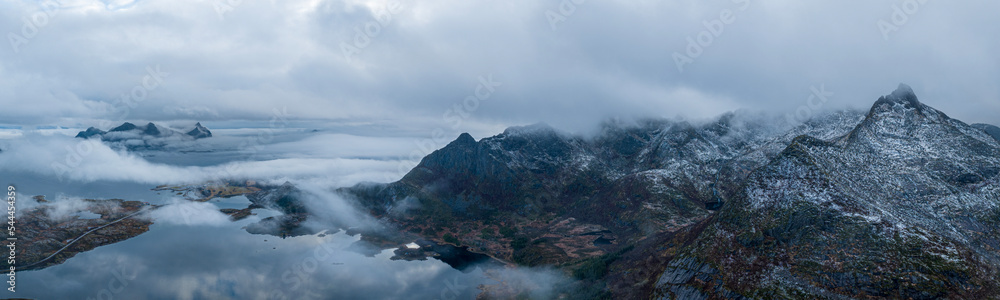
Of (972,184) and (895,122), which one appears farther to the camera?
(895,122)

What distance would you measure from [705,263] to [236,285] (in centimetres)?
20455

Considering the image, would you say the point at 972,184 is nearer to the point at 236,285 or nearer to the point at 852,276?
the point at 852,276

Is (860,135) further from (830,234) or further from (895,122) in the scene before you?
(830,234)

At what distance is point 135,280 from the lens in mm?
189000

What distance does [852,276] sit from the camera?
111m

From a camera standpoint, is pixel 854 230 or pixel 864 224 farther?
pixel 864 224

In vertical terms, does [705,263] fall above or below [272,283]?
above

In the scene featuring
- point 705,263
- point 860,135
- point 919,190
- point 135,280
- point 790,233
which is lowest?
point 135,280

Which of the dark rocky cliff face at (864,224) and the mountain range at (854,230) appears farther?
the mountain range at (854,230)

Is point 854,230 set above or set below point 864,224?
below

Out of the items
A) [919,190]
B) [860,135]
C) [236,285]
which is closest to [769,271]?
[919,190]

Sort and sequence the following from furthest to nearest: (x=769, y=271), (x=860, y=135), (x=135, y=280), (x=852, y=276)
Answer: (x=135, y=280), (x=860, y=135), (x=769, y=271), (x=852, y=276)

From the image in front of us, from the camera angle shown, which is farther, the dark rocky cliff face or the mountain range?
the mountain range

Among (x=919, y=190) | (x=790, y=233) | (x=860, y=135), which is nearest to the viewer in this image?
(x=790, y=233)
